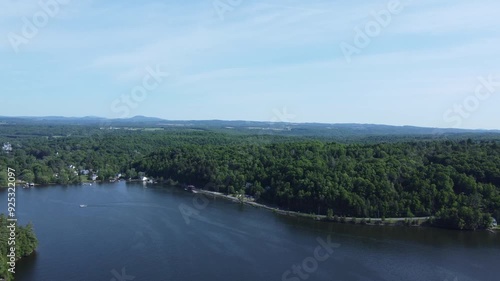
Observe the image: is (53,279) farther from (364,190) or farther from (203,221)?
(364,190)

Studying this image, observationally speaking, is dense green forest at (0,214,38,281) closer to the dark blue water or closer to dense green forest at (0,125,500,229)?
the dark blue water

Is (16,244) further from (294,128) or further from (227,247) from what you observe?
(294,128)

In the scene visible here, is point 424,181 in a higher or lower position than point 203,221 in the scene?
higher

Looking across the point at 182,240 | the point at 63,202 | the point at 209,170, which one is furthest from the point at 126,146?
the point at 182,240
